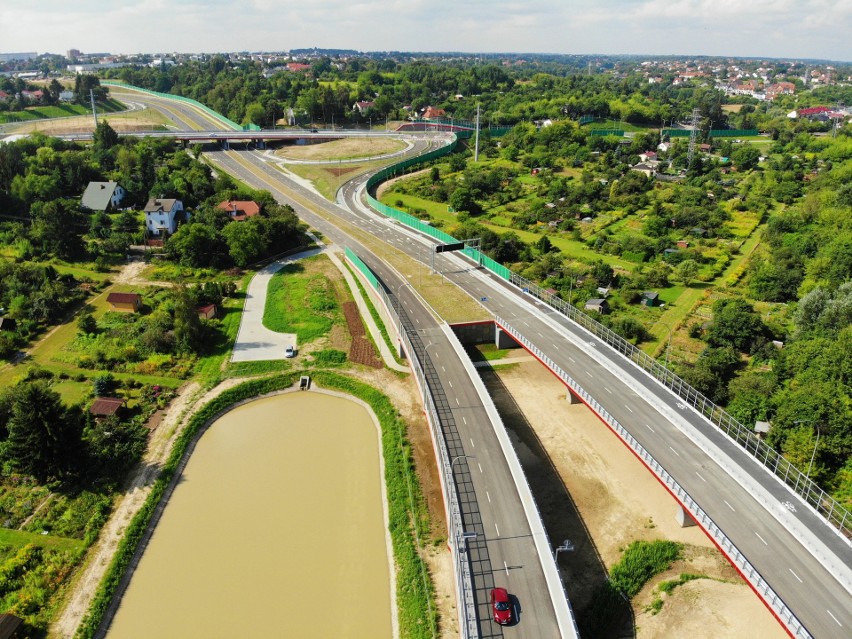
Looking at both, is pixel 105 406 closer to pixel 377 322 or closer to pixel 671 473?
pixel 377 322

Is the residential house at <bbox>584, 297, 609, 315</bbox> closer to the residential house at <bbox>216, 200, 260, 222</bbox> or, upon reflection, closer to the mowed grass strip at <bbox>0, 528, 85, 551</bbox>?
the residential house at <bbox>216, 200, 260, 222</bbox>

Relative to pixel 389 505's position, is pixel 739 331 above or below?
above

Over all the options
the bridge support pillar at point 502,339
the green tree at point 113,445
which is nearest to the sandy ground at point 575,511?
the green tree at point 113,445

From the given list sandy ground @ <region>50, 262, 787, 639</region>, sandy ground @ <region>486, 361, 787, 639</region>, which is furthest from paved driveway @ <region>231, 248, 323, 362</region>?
sandy ground @ <region>486, 361, 787, 639</region>

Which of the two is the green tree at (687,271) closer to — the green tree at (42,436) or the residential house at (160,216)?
the green tree at (42,436)

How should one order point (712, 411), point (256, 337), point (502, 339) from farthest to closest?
point (256, 337) < point (502, 339) < point (712, 411)

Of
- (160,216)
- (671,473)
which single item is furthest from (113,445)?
(160,216)
